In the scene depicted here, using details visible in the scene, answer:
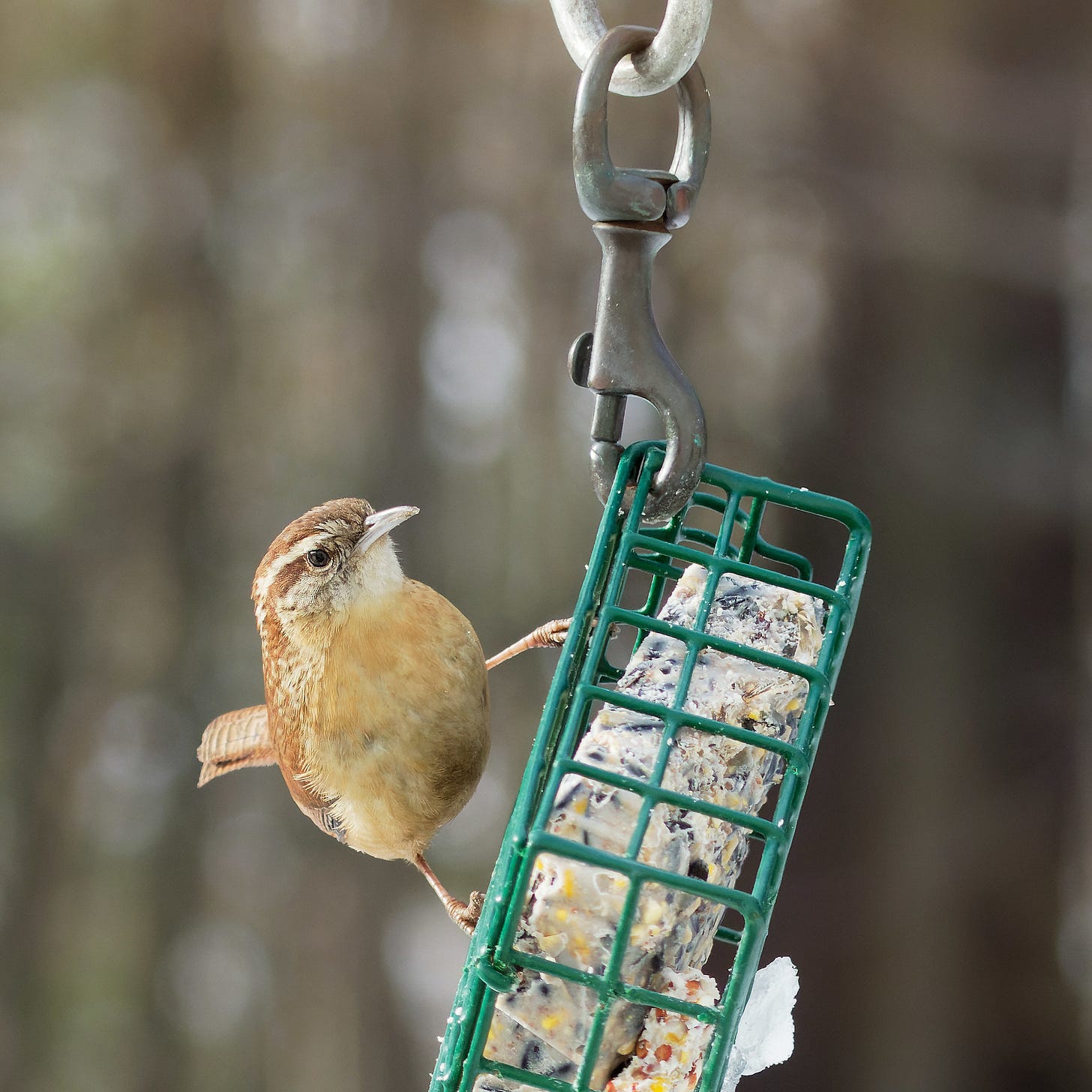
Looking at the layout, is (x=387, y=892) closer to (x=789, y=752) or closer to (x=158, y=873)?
(x=158, y=873)

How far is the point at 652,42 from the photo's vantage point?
81.6 inches

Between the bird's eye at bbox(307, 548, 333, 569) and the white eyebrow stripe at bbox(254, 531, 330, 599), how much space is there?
0.01m

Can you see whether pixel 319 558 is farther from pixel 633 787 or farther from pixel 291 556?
pixel 633 787

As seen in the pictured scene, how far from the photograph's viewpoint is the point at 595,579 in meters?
2.30

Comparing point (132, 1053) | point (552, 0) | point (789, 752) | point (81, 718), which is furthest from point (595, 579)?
point (132, 1053)

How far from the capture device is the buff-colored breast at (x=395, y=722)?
3.14 meters

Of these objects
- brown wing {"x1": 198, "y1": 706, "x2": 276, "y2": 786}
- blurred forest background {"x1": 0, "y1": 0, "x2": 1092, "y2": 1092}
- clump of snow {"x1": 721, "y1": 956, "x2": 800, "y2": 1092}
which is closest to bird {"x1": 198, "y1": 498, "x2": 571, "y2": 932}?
brown wing {"x1": 198, "y1": 706, "x2": 276, "y2": 786}

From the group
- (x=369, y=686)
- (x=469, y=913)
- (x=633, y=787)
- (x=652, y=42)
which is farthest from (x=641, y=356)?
(x=469, y=913)

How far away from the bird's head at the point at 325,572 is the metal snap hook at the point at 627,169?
1.28 m

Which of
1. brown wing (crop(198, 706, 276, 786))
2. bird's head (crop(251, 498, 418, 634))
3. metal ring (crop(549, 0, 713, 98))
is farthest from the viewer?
brown wing (crop(198, 706, 276, 786))

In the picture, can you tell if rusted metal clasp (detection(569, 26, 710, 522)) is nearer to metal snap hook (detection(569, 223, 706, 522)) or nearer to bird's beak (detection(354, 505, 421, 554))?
metal snap hook (detection(569, 223, 706, 522))

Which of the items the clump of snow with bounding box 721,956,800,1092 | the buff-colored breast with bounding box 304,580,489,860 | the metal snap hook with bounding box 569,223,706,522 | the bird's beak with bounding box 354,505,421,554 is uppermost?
the metal snap hook with bounding box 569,223,706,522

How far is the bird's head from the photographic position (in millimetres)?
3275

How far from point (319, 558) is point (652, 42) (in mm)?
1666
